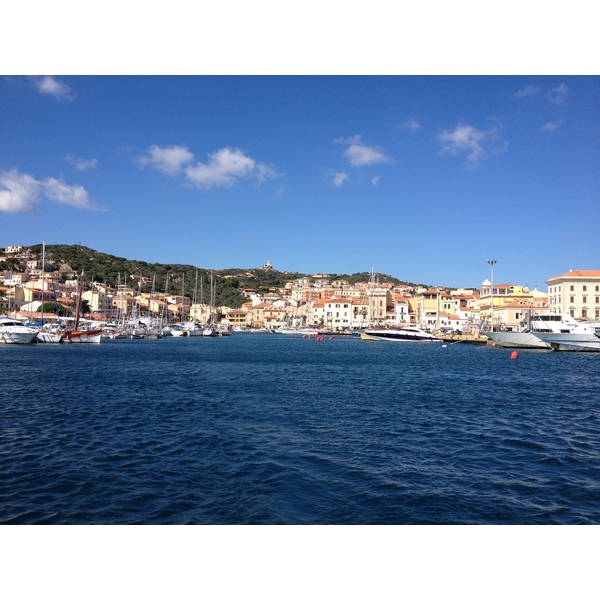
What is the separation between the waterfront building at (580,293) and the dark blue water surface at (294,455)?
39.1 meters

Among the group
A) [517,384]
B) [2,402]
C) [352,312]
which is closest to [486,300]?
[352,312]

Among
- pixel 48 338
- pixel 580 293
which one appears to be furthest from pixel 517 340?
pixel 48 338

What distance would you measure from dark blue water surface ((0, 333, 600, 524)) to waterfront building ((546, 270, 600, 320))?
3909 centimetres

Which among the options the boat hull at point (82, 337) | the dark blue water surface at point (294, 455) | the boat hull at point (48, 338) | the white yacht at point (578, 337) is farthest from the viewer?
the boat hull at point (82, 337)

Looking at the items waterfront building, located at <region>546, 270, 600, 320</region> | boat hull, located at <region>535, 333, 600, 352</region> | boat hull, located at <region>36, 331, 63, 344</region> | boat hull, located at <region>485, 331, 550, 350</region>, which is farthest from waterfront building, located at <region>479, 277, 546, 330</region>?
boat hull, located at <region>36, 331, 63, 344</region>

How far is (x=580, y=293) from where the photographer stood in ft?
157

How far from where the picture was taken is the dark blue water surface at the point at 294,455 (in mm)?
4555

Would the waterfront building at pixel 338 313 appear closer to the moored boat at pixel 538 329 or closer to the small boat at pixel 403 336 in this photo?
the small boat at pixel 403 336

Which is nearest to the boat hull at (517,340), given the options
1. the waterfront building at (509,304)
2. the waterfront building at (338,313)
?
the waterfront building at (509,304)

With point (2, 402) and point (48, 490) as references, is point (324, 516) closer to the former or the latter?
point (48, 490)

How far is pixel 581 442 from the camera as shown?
291 inches

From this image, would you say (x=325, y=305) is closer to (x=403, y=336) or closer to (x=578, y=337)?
(x=403, y=336)

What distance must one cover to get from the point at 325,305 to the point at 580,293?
3496cm
